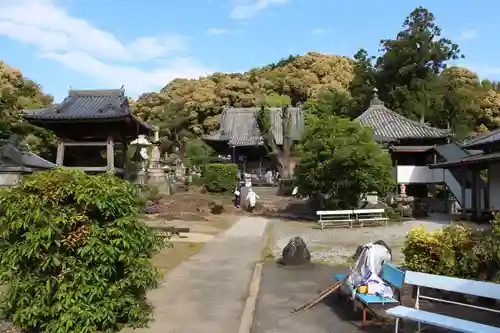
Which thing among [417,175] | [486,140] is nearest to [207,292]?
[486,140]

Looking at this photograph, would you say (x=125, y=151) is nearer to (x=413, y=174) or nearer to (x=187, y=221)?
(x=187, y=221)

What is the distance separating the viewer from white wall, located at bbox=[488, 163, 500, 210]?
19.7 metres

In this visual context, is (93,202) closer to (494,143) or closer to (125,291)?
(125,291)

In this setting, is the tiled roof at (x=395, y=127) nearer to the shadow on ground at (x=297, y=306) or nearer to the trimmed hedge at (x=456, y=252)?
the shadow on ground at (x=297, y=306)

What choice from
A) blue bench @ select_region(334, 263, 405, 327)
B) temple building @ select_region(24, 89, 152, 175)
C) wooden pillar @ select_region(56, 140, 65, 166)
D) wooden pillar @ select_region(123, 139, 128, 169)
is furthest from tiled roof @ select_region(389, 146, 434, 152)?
blue bench @ select_region(334, 263, 405, 327)

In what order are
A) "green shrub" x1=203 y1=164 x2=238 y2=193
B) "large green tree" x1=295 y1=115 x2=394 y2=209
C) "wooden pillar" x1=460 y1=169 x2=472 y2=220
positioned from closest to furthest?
"large green tree" x1=295 y1=115 x2=394 y2=209
"wooden pillar" x1=460 y1=169 x2=472 y2=220
"green shrub" x1=203 y1=164 x2=238 y2=193

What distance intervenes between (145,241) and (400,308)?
315 centimetres

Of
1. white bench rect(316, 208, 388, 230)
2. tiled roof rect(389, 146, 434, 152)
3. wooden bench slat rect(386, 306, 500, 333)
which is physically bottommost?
wooden bench slat rect(386, 306, 500, 333)

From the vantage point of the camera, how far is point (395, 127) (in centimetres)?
3228

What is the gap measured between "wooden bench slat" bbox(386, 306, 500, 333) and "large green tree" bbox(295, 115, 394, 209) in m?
14.5

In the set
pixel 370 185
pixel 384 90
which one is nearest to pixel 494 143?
pixel 370 185

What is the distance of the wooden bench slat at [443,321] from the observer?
15.8 feet

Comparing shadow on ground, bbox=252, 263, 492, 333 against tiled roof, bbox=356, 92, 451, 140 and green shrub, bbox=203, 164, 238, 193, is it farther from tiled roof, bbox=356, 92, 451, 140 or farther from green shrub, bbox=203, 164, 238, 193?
green shrub, bbox=203, 164, 238, 193

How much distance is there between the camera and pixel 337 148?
20.2 metres
